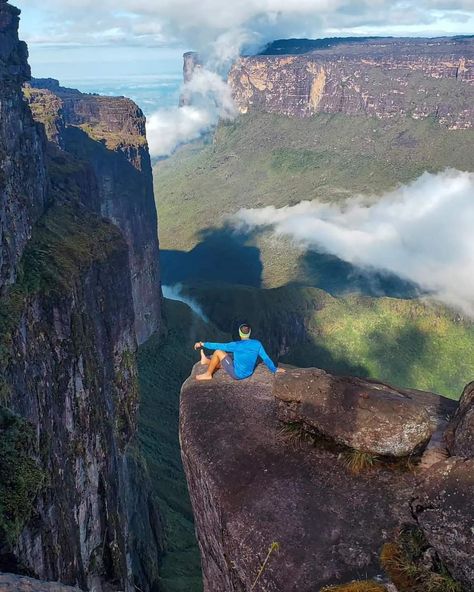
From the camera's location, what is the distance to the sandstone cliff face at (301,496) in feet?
36.5

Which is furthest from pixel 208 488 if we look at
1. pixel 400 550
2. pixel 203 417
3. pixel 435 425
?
pixel 435 425

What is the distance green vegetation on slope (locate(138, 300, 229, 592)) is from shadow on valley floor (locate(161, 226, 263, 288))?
66.0 meters

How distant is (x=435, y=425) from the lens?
50.0ft

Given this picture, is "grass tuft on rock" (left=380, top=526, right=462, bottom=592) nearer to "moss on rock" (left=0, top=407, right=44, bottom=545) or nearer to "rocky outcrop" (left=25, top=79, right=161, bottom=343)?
"moss on rock" (left=0, top=407, right=44, bottom=545)

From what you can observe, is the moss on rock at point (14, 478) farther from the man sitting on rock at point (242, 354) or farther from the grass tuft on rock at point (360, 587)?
the grass tuft on rock at point (360, 587)

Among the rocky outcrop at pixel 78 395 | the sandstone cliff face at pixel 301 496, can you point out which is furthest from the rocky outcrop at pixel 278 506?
the rocky outcrop at pixel 78 395

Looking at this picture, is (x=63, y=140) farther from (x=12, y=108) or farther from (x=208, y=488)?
(x=208, y=488)

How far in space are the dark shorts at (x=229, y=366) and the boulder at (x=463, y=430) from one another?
6.44 metres

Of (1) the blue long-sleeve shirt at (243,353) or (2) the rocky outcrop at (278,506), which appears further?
(1) the blue long-sleeve shirt at (243,353)

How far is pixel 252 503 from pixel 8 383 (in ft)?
42.6

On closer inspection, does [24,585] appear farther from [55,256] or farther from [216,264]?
[216,264]

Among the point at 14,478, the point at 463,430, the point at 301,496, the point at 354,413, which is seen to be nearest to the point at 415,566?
the point at 301,496

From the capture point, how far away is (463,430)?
13188 millimetres

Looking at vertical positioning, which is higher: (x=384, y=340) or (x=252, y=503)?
(x=252, y=503)
